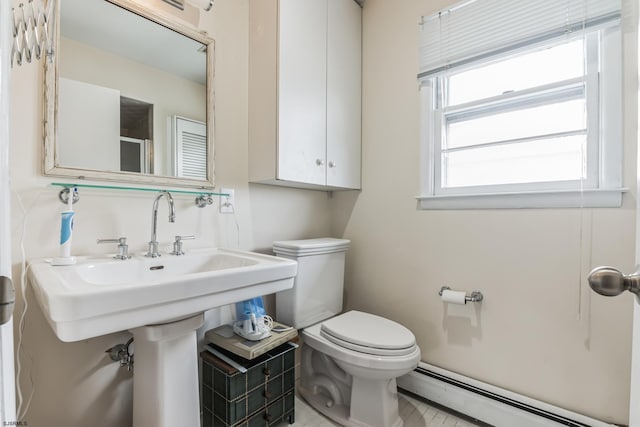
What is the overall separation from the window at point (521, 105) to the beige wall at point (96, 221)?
1.03m

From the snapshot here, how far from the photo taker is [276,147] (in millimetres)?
1451

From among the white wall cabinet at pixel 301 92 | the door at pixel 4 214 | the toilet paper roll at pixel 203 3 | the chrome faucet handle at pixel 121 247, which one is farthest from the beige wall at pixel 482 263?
the door at pixel 4 214

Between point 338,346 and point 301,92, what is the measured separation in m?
1.28

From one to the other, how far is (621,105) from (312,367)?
1864mm

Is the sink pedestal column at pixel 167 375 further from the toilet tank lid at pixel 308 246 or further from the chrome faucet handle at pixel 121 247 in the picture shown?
the toilet tank lid at pixel 308 246

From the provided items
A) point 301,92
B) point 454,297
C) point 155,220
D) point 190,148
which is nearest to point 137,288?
point 155,220

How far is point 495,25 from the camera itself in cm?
146

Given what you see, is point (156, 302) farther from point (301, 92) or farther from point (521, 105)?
point (521, 105)

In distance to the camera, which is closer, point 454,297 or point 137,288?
point 137,288

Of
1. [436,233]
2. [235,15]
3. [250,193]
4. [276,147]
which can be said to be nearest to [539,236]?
[436,233]

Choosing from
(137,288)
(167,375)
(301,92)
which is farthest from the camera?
(301,92)

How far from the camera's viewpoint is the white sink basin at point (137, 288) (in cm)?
65

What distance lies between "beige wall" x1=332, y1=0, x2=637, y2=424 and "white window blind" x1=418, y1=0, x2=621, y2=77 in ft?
0.33

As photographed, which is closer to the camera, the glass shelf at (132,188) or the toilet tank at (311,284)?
the glass shelf at (132,188)
